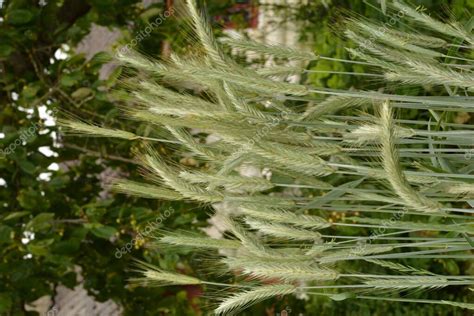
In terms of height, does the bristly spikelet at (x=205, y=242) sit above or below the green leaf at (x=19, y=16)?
below

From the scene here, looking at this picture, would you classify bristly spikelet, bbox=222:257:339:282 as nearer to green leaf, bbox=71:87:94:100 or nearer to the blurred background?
the blurred background

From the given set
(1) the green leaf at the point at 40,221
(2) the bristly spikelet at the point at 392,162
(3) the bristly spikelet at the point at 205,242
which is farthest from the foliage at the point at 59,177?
(2) the bristly spikelet at the point at 392,162

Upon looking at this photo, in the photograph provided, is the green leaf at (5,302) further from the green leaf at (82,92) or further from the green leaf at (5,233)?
the green leaf at (82,92)

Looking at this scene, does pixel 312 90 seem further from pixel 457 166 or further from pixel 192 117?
pixel 457 166

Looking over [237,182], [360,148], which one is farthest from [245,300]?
[360,148]

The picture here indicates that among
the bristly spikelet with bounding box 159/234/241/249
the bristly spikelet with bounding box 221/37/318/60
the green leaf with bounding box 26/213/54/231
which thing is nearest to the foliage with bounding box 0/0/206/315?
the green leaf with bounding box 26/213/54/231
